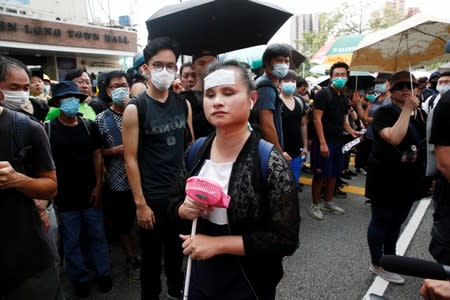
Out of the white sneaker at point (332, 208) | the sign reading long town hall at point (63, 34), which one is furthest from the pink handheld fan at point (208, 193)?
the sign reading long town hall at point (63, 34)

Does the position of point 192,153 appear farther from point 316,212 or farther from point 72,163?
point 316,212

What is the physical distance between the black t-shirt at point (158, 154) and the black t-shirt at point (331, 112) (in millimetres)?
2726

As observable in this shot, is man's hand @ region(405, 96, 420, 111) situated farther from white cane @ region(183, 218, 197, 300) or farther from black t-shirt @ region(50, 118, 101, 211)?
black t-shirt @ region(50, 118, 101, 211)

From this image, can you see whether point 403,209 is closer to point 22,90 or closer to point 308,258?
point 308,258

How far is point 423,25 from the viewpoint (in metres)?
2.91

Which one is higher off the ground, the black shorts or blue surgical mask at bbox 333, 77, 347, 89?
blue surgical mask at bbox 333, 77, 347, 89

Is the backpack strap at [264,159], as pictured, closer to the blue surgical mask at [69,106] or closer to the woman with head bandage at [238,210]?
the woman with head bandage at [238,210]

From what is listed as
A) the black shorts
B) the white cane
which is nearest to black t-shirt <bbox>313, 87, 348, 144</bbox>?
the black shorts

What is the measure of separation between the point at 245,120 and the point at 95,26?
2404 cm

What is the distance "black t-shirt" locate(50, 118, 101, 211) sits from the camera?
2811 mm

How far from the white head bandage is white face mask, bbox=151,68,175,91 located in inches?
37.1

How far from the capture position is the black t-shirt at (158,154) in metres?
2.38

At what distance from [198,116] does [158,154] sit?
0.88 meters

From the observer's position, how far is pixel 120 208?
3.24 meters
